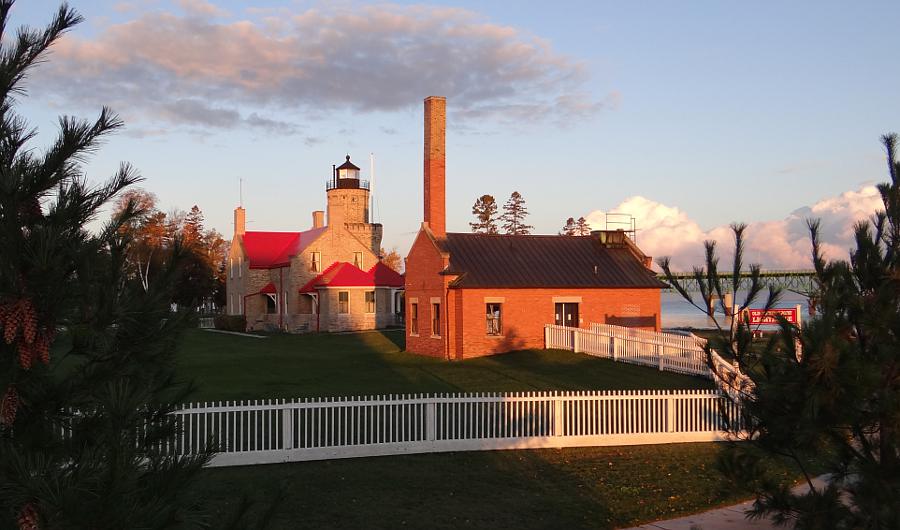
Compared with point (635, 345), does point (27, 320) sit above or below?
above

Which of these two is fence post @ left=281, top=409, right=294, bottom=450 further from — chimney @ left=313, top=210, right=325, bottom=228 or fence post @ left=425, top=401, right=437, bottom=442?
chimney @ left=313, top=210, right=325, bottom=228

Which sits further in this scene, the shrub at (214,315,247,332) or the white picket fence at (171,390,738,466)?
the shrub at (214,315,247,332)

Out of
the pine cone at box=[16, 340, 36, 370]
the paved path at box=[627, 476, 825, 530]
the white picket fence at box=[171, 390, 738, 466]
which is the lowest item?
the paved path at box=[627, 476, 825, 530]

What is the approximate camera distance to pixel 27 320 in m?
3.82

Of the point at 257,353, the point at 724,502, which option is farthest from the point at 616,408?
the point at 257,353

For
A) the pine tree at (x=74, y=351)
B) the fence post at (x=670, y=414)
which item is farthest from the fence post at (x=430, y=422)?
the pine tree at (x=74, y=351)

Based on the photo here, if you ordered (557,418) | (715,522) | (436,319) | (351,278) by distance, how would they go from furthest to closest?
(351,278)
(436,319)
(557,418)
(715,522)

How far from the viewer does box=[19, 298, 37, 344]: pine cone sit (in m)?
3.81

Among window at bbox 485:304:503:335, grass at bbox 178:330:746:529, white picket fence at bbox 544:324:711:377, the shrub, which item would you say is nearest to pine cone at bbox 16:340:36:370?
grass at bbox 178:330:746:529

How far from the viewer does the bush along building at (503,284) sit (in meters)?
32.0

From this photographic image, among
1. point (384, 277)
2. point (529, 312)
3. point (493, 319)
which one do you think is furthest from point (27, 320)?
point (384, 277)

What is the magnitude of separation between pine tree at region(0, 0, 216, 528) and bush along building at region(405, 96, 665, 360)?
2735cm

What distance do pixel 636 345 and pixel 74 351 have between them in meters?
24.3

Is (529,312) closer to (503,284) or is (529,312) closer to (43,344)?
(503,284)
